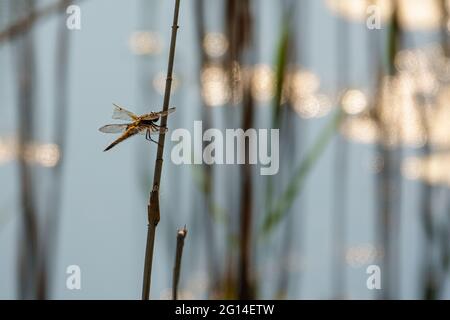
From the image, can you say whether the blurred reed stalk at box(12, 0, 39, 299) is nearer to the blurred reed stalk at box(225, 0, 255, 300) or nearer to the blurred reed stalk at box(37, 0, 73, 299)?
the blurred reed stalk at box(37, 0, 73, 299)

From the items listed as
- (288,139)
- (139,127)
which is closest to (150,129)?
(139,127)

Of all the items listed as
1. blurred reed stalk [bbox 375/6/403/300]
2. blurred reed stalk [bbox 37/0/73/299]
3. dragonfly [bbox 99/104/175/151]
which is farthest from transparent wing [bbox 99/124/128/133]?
blurred reed stalk [bbox 375/6/403/300]

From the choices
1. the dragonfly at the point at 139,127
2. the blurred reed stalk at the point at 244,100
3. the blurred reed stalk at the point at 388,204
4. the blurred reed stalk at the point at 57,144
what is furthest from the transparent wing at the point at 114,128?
the blurred reed stalk at the point at 388,204

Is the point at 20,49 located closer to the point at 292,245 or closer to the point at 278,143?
the point at 278,143

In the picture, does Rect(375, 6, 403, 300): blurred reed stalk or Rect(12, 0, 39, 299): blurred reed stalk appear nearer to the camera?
Rect(12, 0, 39, 299): blurred reed stalk
